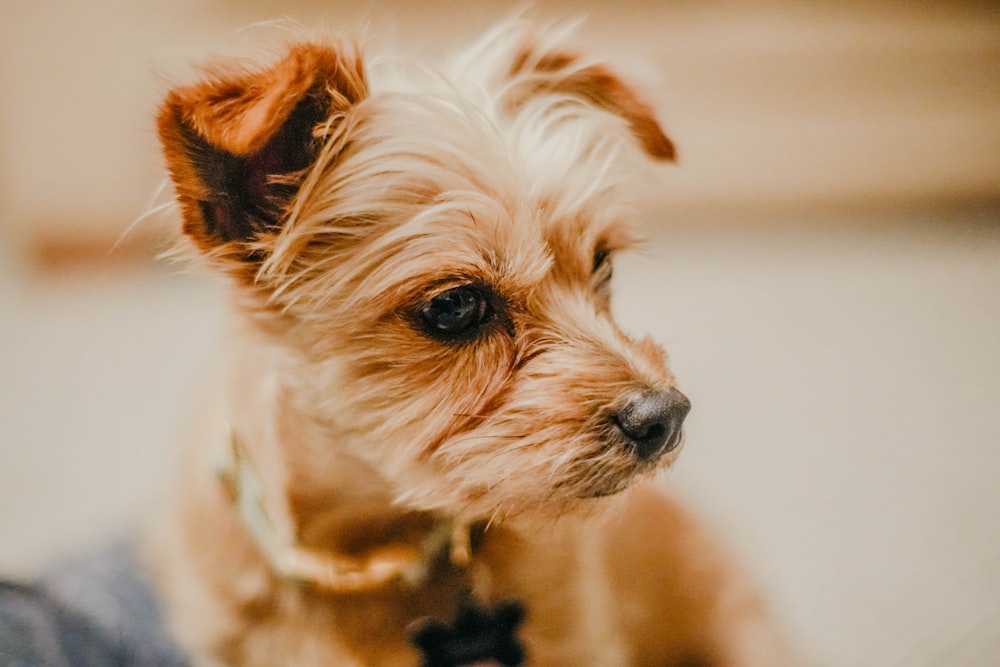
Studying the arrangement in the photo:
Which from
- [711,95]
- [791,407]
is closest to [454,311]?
[791,407]

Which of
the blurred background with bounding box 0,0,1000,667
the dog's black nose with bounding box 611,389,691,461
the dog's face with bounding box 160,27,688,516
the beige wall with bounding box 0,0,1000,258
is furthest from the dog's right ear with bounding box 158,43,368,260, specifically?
the beige wall with bounding box 0,0,1000,258

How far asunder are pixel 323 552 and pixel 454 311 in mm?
420

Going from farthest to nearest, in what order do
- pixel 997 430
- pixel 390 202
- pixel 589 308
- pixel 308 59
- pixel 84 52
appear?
pixel 84 52
pixel 997 430
pixel 589 308
pixel 390 202
pixel 308 59

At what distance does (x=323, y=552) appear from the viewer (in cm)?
106

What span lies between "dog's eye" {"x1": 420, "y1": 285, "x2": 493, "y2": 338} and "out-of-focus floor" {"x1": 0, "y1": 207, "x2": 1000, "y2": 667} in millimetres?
648

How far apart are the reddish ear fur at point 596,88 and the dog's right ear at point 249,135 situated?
1.07ft

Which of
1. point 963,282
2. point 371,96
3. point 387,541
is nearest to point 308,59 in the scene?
point 371,96

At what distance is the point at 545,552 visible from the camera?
1117mm

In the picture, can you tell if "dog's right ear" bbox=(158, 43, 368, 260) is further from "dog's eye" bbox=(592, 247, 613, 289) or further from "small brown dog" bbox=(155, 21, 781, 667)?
"dog's eye" bbox=(592, 247, 613, 289)

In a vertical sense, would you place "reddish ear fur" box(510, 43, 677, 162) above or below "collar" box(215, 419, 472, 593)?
above

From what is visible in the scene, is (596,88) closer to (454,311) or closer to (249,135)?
(454,311)

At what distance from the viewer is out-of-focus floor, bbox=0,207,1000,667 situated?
138cm

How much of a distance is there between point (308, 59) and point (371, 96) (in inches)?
5.4

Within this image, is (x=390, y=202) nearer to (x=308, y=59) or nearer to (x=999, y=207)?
(x=308, y=59)
